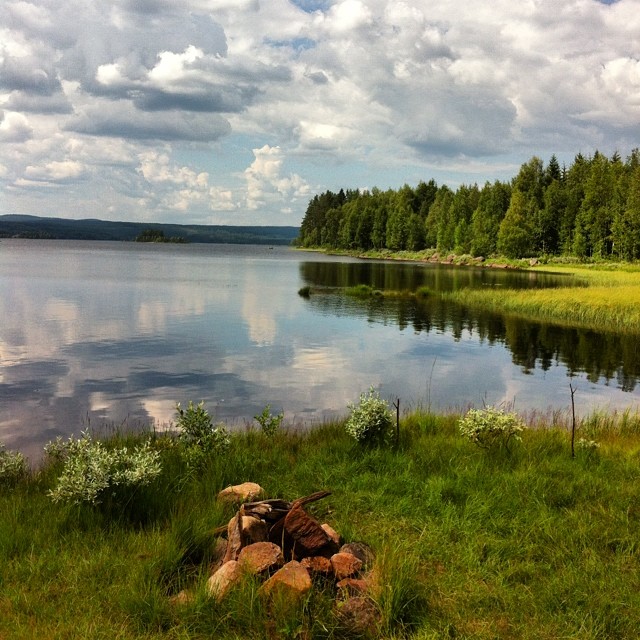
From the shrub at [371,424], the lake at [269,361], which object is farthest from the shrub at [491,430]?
the lake at [269,361]

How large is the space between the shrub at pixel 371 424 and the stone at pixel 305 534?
430 centimetres

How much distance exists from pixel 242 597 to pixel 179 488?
3661mm

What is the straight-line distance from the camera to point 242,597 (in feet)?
18.9

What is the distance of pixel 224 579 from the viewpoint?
5996 mm

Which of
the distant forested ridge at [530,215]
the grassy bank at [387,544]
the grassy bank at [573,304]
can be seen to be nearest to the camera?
the grassy bank at [387,544]

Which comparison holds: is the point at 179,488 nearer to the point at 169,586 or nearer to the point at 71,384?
the point at 169,586

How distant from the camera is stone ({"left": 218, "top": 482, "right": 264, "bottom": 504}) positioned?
27.3 ft

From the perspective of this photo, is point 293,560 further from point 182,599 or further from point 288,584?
point 182,599

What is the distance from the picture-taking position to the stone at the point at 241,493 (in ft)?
27.3

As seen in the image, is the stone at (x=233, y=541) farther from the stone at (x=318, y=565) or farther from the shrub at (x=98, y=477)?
the shrub at (x=98, y=477)

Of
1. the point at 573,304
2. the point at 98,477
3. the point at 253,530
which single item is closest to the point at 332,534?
the point at 253,530

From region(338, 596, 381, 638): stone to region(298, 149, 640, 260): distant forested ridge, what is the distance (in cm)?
9973

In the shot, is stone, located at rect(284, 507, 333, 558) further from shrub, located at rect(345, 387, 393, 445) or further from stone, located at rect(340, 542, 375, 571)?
shrub, located at rect(345, 387, 393, 445)

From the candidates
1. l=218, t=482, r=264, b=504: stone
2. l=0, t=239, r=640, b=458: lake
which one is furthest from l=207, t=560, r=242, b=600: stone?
l=0, t=239, r=640, b=458: lake
